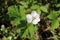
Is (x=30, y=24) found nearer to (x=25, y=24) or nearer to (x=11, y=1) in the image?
(x=25, y=24)

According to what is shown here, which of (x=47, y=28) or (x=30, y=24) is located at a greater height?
(x=30, y=24)

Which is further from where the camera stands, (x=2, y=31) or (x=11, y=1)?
(x=11, y=1)

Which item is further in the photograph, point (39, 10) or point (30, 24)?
point (39, 10)

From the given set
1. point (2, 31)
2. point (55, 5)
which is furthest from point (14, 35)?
point (55, 5)

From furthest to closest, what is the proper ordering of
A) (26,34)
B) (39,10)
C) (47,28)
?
(47,28) < (39,10) < (26,34)

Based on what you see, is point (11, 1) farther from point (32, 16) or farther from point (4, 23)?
point (32, 16)

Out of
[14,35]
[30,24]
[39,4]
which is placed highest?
[39,4]

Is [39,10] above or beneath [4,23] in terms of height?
above

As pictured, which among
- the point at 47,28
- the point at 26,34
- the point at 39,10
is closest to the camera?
the point at 26,34

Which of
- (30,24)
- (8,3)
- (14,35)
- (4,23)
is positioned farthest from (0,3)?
(30,24)
